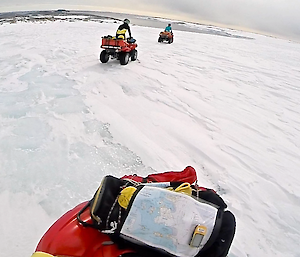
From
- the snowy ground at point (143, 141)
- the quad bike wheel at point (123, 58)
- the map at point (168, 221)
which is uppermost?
the quad bike wheel at point (123, 58)

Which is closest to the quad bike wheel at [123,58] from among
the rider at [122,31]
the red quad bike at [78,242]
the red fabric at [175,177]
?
the rider at [122,31]

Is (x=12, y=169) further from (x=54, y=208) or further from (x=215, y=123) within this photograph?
(x=215, y=123)

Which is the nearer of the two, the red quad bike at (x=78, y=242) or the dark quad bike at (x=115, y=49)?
the red quad bike at (x=78, y=242)

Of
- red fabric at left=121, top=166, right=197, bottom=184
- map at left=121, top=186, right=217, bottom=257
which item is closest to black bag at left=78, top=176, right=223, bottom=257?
map at left=121, top=186, right=217, bottom=257

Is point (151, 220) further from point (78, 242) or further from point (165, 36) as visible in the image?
point (165, 36)

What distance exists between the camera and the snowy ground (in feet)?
6.78

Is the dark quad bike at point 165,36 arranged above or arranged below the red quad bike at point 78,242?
above

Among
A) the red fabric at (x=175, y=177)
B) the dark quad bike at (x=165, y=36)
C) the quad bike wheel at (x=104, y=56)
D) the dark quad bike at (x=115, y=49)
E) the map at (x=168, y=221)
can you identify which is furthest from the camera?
the dark quad bike at (x=165, y=36)

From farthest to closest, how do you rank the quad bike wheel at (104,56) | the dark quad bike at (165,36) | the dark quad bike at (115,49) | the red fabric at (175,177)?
the dark quad bike at (165,36), the quad bike wheel at (104,56), the dark quad bike at (115,49), the red fabric at (175,177)

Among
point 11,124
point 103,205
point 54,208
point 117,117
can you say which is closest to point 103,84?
point 117,117

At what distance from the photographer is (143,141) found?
3113 millimetres

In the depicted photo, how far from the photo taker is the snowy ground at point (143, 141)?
207 cm

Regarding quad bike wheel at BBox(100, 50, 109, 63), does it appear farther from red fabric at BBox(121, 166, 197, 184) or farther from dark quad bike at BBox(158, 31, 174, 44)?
dark quad bike at BBox(158, 31, 174, 44)

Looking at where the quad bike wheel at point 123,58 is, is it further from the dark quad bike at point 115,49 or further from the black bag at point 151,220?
the black bag at point 151,220
